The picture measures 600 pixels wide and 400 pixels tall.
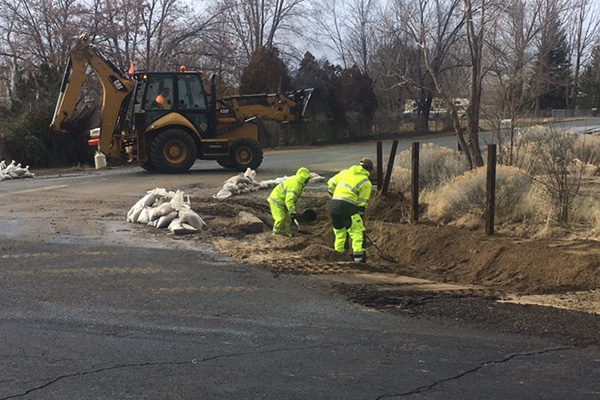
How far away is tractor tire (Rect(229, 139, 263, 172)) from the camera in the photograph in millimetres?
19703

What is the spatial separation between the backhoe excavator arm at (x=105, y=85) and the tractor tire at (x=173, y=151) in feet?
4.01

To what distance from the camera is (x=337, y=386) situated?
177 inches

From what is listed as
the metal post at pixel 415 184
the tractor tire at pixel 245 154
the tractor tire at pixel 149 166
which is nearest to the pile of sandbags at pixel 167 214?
the metal post at pixel 415 184

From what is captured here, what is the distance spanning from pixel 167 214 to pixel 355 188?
327cm

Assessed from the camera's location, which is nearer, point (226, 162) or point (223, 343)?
point (223, 343)

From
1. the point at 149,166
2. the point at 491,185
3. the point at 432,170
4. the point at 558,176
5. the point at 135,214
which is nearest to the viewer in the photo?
the point at 491,185

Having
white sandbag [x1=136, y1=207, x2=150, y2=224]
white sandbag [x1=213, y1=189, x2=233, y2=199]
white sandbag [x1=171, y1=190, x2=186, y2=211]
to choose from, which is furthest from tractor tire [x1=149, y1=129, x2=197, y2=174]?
white sandbag [x1=171, y1=190, x2=186, y2=211]

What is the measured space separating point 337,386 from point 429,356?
1.00 m

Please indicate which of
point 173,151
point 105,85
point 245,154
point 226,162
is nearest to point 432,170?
point 245,154

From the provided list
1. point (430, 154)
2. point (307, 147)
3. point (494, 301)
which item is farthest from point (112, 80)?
point (307, 147)

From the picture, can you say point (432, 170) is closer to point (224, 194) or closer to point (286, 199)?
point (224, 194)

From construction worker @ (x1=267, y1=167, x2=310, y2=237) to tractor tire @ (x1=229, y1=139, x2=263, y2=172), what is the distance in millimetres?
8935

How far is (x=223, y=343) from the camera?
5.39 metres

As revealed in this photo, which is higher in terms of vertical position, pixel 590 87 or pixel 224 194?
pixel 590 87
